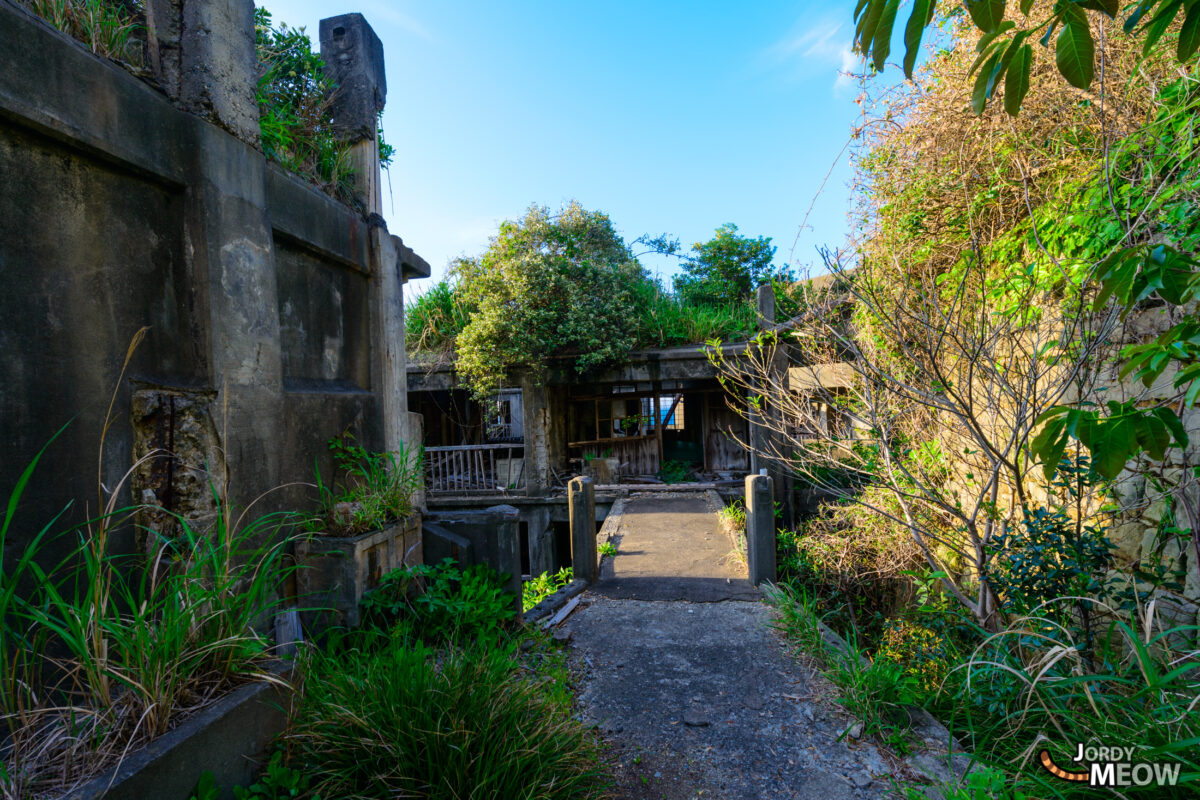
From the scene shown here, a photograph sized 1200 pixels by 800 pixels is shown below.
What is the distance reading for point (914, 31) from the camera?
1.30 meters

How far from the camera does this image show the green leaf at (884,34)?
1243mm

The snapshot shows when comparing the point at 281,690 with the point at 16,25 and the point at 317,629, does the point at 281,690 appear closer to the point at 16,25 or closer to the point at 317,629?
the point at 317,629

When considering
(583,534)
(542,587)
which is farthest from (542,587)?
(583,534)

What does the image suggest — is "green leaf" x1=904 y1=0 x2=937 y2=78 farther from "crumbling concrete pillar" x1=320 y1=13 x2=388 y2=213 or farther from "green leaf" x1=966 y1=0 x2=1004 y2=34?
"crumbling concrete pillar" x1=320 y1=13 x2=388 y2=213

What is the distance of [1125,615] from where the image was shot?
314 cm

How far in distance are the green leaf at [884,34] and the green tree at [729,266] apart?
13317 millimetres

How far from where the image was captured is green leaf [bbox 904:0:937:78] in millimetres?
1254

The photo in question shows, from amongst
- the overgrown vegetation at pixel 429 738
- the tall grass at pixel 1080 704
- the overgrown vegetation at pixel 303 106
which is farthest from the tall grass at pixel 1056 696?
the overgrown vegetation at pixel 303 106

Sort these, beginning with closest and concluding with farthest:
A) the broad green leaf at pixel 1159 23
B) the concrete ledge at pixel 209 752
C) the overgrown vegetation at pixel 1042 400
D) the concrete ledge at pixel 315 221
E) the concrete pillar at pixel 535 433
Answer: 1. the broad green leaf at pixel 1159 23
2. the concrete ledge at pixel 209 752
3. the overgrown vegetation at pixel 1042 400
4. the concrete ledge at pixel 315 221
5. the concrete pillar at pixel 535 433

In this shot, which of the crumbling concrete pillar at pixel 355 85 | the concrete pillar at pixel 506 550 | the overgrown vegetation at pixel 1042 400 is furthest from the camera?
the crumbling concrete pillar at pixel 355 85

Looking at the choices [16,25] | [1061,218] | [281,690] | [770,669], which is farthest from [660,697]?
[16,25]

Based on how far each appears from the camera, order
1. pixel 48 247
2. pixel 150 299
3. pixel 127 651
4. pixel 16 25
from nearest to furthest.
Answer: pixel 127 651 < pixel 16 25 < pixel 48 247 < pixel 150 299

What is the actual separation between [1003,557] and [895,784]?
1535 millimetres

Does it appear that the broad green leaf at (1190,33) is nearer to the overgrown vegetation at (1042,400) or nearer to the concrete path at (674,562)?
the overgrown vegetation at (1042,400)
